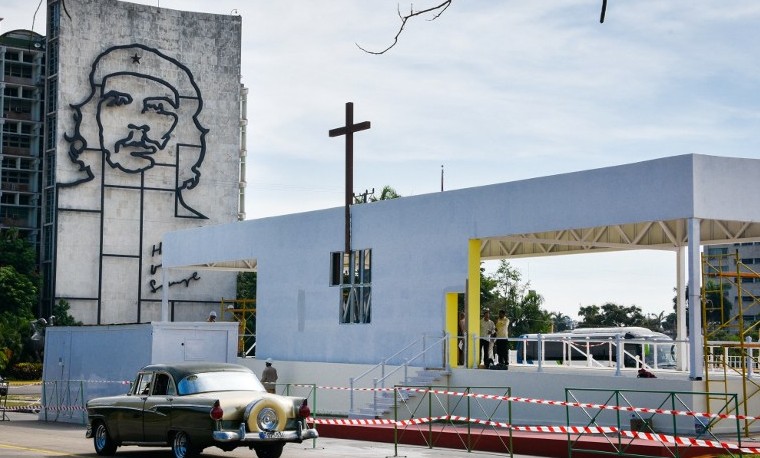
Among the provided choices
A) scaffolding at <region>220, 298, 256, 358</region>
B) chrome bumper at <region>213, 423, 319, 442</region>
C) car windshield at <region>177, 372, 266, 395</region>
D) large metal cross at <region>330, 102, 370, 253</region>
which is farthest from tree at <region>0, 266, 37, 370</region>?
chrome bumper at <region>213, 423, 319, 442</region>

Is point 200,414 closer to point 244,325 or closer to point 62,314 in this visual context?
point 244,325

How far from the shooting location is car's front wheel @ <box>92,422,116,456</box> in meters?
19.9

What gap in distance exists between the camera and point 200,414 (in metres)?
17.6

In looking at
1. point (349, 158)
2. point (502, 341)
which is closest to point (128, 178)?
point (349, 158)

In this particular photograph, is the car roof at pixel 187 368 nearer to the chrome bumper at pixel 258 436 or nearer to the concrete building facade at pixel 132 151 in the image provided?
the chrome bumper at pixel 258 436

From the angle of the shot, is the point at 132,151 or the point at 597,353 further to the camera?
the point at 132,151

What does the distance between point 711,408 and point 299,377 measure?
14.7m

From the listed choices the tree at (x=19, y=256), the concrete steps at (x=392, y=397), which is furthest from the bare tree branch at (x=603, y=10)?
the tree at (x=19, y=256)

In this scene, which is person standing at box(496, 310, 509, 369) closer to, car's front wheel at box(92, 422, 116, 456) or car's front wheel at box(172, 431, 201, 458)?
car's front wheel at box(92, 422, 116, 456)

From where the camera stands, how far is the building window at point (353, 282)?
33.4 meters

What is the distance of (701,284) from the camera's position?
24.6m

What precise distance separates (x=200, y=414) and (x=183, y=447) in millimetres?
718

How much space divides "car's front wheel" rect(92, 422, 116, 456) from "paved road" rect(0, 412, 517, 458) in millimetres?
157

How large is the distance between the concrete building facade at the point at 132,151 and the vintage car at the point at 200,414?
2358 inches
